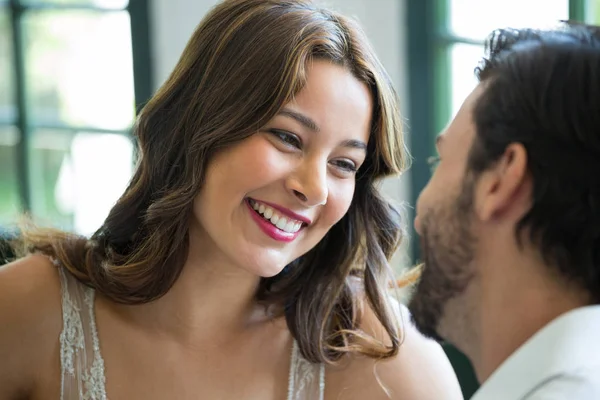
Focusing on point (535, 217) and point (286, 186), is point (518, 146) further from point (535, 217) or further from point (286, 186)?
point (286, 186)

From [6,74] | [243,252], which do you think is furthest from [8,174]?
[243,252]

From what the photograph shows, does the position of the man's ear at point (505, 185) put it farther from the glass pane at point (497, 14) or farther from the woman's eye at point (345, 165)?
the glass pane at point (497, 14)

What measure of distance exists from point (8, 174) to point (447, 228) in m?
3.41

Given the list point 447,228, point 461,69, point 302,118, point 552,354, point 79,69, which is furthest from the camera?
point 79,69

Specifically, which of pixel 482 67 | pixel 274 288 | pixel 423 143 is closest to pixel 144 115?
pixel 274 288

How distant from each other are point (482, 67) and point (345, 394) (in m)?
0.91

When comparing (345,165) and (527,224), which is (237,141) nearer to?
(345,165)

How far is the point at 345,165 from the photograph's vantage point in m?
1.84

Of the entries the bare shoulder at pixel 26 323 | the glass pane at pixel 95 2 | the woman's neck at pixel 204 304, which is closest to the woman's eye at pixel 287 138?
the woman's neck at pixel 204 304

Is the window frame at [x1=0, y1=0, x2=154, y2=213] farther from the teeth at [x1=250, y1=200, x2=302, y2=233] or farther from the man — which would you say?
the man

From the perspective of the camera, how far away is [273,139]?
1770 mm

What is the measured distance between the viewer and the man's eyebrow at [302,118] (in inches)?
69.1

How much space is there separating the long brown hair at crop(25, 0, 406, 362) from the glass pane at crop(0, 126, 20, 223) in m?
2.27

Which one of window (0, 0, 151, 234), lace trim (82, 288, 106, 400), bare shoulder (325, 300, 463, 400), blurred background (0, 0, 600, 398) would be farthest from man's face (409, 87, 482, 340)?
window (0, 0, 151, 234)
